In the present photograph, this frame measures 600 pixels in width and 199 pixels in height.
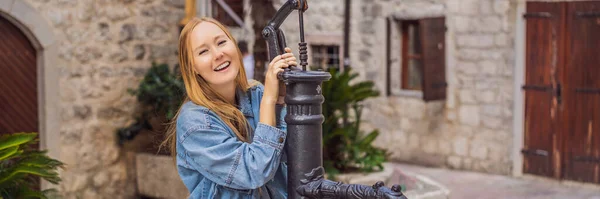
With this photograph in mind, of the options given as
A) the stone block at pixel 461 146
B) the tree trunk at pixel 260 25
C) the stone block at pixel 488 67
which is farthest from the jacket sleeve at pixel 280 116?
the stone block at pixel 461 146

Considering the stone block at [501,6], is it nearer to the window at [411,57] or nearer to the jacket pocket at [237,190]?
the window at [411,57]

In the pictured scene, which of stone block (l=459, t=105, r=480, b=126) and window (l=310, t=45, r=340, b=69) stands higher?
window (l=310, t=45, r=340, b=69)

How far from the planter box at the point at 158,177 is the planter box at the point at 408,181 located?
1157mm

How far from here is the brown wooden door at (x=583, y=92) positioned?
8398mm

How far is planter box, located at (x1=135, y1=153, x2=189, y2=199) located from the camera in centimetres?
645

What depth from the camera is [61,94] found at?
20.6ft

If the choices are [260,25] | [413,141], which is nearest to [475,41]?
[413,141]

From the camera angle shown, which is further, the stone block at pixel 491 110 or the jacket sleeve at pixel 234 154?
the stone block at pixel 491 110

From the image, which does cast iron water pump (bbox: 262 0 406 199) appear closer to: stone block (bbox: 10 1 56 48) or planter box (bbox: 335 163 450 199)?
planter box (bbox: 335 163 450 199)

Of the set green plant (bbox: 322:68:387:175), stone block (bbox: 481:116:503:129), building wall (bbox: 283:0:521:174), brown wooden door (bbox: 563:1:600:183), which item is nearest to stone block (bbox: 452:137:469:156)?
building wall (bbox: 283:0:521:174)

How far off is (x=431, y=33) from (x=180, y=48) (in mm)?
7256

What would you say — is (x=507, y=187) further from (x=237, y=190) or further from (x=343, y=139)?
(x=237, y=190)

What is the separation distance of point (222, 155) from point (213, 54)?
320 mm

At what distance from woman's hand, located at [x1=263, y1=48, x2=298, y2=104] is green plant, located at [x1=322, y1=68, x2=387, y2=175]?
3.80m
